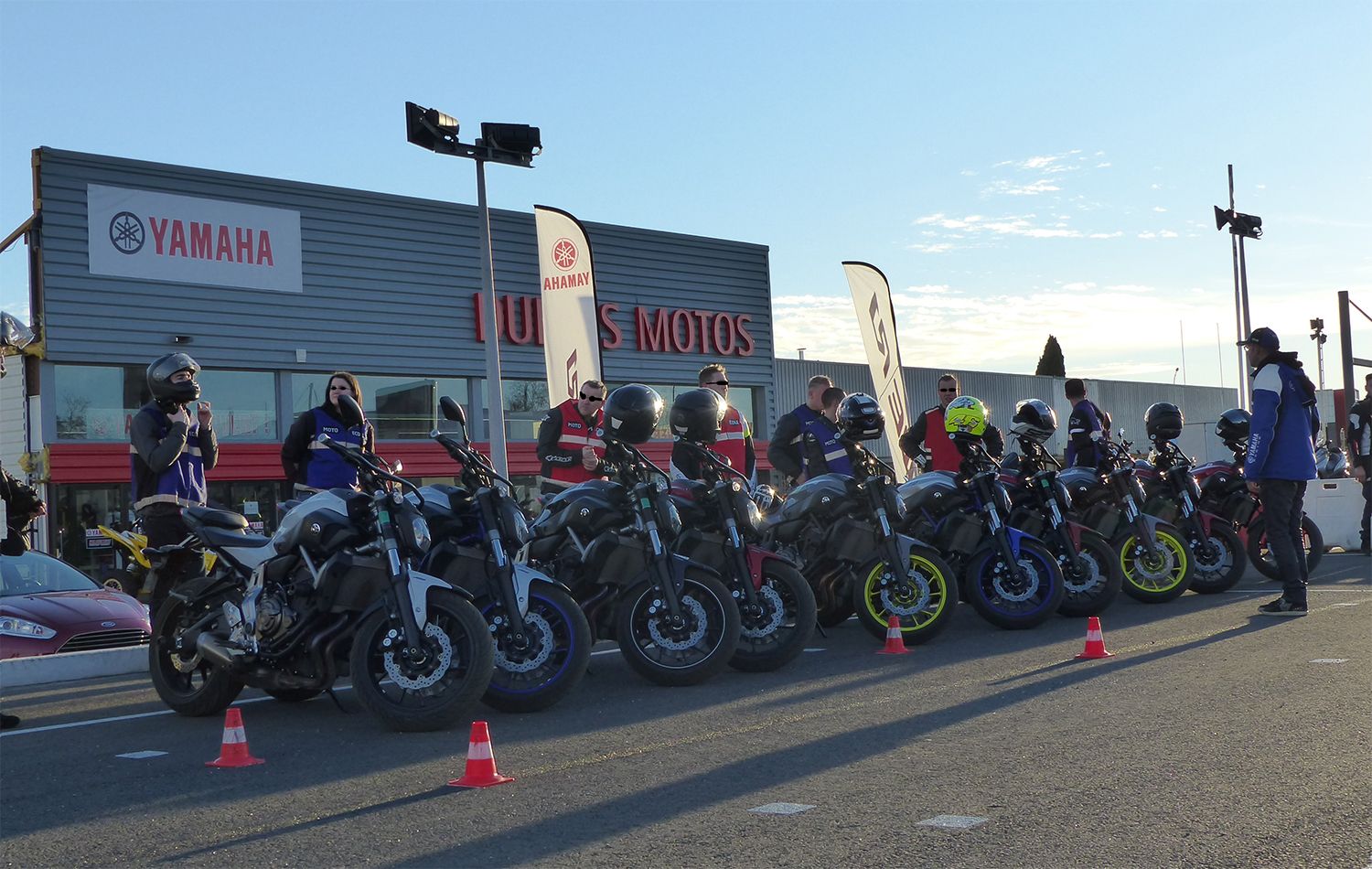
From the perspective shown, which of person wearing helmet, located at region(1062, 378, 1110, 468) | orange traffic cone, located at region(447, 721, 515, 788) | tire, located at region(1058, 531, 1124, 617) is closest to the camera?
orange traffic cone, located at region(447, 721, 515, 788)

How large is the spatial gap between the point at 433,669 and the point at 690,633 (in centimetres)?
177

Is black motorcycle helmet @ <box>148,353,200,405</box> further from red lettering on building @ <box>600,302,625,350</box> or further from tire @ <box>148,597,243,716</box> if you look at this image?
red lettering on building @ <box>600,302,625,350</box>

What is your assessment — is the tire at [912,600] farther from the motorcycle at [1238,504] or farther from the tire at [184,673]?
the motorcycle at [1238,504]

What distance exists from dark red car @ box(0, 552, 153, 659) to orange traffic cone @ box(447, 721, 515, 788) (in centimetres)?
542

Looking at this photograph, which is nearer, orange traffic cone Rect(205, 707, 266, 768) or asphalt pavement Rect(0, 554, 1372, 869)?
asphalt pavement Rect(0, 554, 1372, 869)

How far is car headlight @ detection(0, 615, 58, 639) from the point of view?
950cm

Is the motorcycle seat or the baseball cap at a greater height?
the baseball cap

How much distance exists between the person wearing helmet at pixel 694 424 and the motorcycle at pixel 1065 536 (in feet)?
8.77

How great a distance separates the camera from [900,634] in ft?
28.7

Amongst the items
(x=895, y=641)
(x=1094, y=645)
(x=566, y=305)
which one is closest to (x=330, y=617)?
(x=895, y=641)

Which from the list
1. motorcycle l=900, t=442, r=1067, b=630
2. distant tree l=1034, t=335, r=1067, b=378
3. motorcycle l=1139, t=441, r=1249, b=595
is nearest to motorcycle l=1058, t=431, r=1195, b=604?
motorcycle l=1139, t=441, r=1249, b=595

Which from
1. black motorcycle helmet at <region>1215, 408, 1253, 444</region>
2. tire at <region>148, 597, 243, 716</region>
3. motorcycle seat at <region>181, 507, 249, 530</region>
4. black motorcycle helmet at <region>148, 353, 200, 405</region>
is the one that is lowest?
tire at <region>148, 597, 243, 716</region>

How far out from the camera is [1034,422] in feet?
35.7

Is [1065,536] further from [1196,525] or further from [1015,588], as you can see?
[1196,525]
